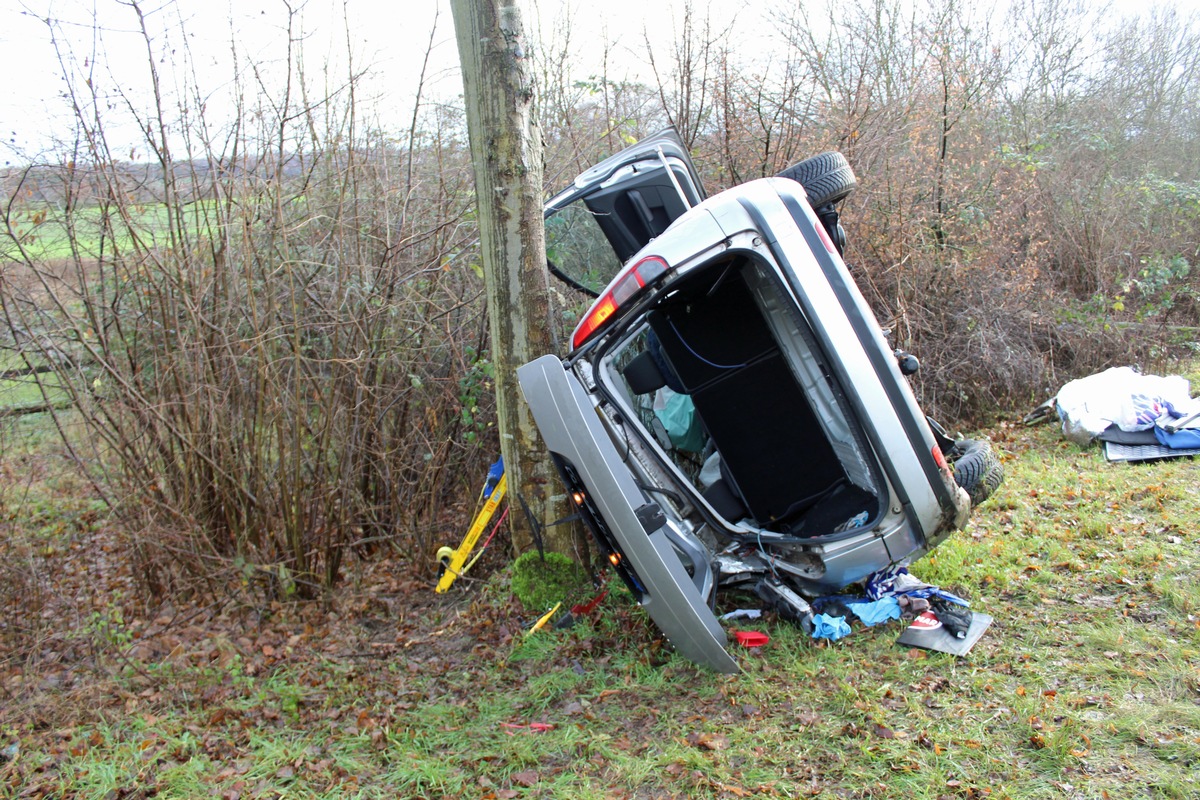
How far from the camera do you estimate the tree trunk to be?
4.38 m

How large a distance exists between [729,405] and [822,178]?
1287 millimetres

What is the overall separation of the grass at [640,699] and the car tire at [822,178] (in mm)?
2079

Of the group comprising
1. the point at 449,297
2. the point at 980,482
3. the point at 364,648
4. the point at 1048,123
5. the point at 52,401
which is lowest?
the point at 364,648

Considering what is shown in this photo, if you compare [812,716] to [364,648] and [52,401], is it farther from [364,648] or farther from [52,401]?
[52,401]

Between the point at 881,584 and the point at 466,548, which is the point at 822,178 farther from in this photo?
the point at 466,548

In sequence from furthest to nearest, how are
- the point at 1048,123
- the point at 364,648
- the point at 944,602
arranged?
the point at 1048,123 → the point at 364,648 → the point at 944,602

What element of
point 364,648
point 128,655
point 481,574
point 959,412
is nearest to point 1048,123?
point 959,412

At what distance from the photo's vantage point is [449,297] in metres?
6.02

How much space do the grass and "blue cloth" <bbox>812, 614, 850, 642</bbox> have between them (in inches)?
2.4

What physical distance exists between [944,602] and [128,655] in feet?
14.1

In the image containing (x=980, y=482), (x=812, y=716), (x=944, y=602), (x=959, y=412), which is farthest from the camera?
(x=959, y=412)

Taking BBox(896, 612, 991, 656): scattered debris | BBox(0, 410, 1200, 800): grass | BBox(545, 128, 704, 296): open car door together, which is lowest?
BBox(0, 410, 1200, 800): grass

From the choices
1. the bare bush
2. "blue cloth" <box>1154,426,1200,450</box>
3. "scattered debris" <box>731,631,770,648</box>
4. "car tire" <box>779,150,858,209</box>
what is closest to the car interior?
"car tire" <box>779,150,858,209</box>

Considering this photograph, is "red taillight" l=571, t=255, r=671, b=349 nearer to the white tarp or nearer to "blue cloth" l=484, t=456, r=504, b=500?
"blue cloth" l=484, t=456, r=504, b=500
